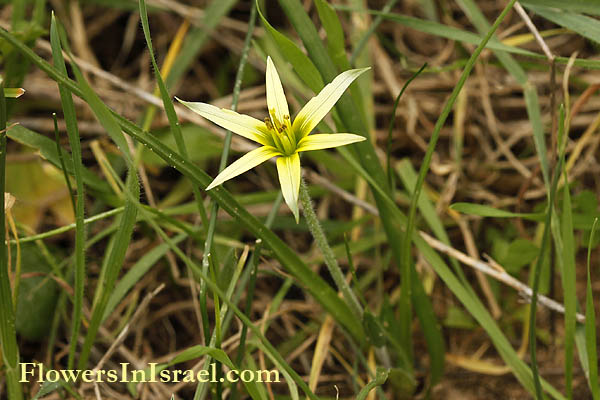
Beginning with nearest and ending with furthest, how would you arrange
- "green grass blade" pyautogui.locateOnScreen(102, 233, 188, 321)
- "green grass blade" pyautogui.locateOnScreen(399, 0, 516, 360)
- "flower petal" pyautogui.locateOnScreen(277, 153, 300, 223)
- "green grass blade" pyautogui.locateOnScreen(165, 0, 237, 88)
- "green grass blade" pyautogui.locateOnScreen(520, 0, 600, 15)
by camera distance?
"flower petal" pyautogui.locateOnScreen(277, 153, 300, 223)
"green grass blade" pyautogui.locateOnScreen(399, 0, 516, 360)
"green grass blade" pyautogui.locateOnScreen(520, 0, 600, 15)
"green grass blade" pyautogui.locateOnScreen(102, 233, 188, 321)
"green grass blade" pyautogui.locateOnScreen(165, 0, 237, 88)

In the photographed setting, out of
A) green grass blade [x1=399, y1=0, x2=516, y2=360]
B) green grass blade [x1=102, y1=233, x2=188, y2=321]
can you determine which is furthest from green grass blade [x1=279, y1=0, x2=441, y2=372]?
green grass blade [x1=102, y1=233, x2=188, y2=321]

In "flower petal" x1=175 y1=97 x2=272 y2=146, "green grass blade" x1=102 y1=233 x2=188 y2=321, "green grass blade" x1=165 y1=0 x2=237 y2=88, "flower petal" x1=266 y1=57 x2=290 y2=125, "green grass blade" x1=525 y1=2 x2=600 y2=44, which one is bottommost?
"green grass blade" x1=102 y1=233 x2=188 y2=321

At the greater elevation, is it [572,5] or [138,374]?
[572,5]

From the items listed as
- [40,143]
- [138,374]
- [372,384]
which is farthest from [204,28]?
[372,384]

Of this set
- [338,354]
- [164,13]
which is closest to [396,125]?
[338,354]

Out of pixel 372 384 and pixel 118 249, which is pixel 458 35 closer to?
pixel 372 384

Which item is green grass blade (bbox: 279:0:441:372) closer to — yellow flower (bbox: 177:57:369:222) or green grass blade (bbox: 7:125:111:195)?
yellow flower (bbox: 177:57:369:222)

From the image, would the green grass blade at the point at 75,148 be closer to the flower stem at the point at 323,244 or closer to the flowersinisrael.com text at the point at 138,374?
the flowersinisrael.com text at the point at 138,374

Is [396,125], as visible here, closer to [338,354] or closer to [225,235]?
[225,235]
